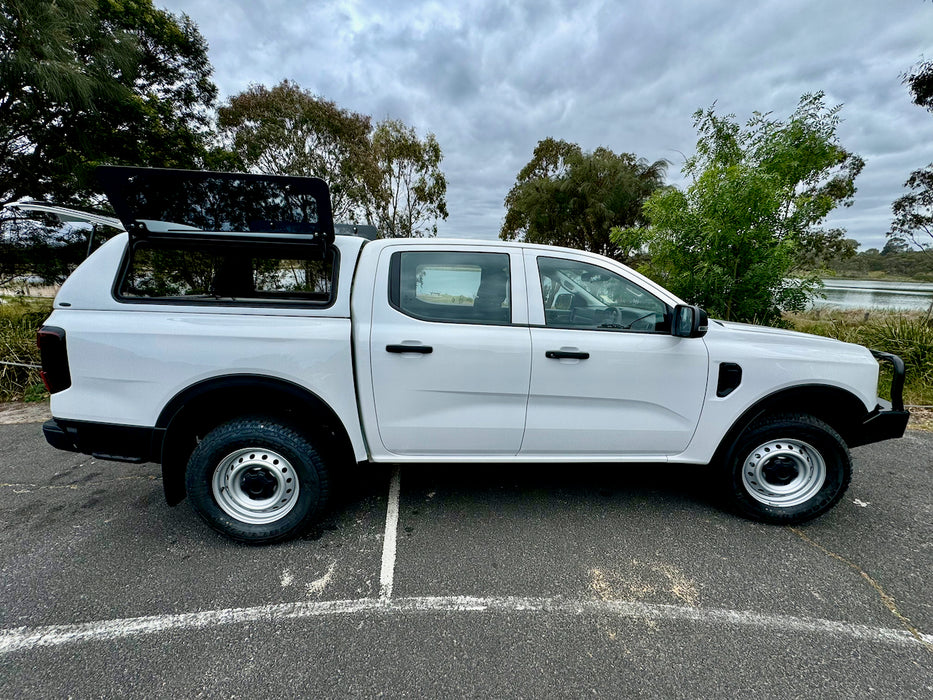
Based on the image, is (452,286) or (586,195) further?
(586,195)

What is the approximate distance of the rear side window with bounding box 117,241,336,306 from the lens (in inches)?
87.5

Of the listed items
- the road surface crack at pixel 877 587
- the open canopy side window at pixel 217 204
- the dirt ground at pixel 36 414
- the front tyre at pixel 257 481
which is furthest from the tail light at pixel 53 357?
A: the road surface crack at pixel 877 587

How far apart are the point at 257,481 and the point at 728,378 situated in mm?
3007

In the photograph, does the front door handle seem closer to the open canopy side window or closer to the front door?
the front door

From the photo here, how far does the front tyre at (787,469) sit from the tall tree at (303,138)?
44.3 ft

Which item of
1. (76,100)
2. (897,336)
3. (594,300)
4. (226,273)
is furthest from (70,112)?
(897,336)

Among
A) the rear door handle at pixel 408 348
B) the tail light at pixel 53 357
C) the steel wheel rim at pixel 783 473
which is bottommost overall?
the steel wheel rim at pixel 783 473

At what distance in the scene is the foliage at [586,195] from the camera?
2088cm

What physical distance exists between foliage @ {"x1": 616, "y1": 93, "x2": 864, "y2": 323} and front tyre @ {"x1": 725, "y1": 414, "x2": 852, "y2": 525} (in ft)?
12.1

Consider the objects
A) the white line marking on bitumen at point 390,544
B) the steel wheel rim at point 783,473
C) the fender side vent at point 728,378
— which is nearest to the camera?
the white line marking on bitumen at point 390,544

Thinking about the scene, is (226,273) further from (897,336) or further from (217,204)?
(897,336)

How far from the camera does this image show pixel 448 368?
7.20ft

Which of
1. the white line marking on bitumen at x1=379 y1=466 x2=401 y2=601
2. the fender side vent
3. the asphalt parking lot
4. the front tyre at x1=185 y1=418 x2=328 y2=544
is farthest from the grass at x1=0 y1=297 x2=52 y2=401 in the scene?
the fender side vent

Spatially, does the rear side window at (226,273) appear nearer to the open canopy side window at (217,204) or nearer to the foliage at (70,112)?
the open canopy side window at (217,204)
